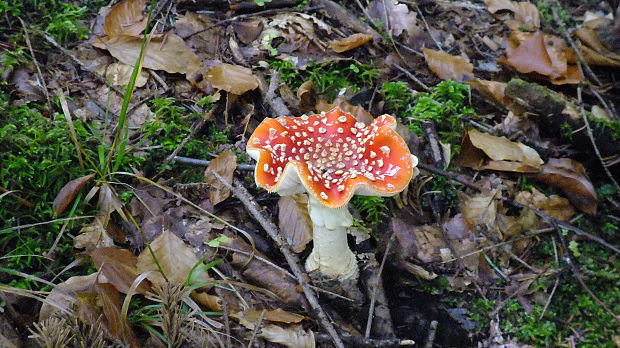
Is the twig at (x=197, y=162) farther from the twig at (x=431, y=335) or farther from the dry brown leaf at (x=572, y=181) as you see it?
the dry brown leaf at (x=572, y=181)

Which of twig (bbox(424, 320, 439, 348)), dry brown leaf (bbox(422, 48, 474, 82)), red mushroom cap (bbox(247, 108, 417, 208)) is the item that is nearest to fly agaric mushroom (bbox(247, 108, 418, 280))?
red mushroom cap (bbox(247, 108, 417, 208))

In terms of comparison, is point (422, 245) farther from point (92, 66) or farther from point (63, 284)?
point (92, 66)

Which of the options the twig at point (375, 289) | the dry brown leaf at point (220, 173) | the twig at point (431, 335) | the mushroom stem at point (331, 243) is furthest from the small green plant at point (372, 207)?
the dry brown leaf at point (220, 173)

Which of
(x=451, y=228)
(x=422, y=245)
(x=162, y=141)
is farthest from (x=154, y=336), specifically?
(x=451, y=228)

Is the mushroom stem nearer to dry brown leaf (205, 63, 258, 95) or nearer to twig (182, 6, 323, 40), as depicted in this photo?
dry brown leaf (205, 63, 258, 95)

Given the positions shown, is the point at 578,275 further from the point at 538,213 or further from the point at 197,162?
the point at 197,162

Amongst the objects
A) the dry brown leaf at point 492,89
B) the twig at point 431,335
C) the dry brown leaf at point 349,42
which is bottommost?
the twig at point 431,335

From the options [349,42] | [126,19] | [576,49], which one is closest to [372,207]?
[349,42]
